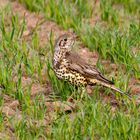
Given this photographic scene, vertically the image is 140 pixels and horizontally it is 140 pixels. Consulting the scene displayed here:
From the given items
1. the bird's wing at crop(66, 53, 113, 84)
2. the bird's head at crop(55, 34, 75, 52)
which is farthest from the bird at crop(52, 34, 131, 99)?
the bird's head at crop(55, 34, 75, 52)

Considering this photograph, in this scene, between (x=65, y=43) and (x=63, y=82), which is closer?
(x=63, y=82)

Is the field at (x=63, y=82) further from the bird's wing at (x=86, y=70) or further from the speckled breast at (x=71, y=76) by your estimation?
the bird's wing at (x=86, y=70)

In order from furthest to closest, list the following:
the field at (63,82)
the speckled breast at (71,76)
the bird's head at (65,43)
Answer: the bird's head at (65,43), the speckled breast at (71,76), the field at (63,82)

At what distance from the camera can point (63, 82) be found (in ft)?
28.3

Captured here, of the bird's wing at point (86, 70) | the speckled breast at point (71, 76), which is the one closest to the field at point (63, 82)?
the speckled breast at point (71, 76)

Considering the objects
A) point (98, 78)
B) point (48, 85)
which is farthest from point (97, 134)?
point (48, 85)

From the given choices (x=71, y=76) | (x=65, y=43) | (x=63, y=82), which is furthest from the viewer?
(x=65, y=43)

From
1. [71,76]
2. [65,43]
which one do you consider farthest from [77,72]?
[65,43]

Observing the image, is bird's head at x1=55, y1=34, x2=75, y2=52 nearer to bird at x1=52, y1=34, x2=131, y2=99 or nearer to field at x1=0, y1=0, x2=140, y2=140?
bird at x1=52, y1=34, x2=131, y2=99

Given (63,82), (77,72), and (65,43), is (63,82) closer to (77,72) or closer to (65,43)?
(77,72)

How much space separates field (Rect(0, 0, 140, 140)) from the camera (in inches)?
297

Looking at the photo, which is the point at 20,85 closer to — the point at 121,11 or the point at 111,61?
the point at 111,61

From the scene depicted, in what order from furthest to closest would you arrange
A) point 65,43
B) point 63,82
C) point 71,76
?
1. point 65,43
2. point 63,82
3. point 71,76

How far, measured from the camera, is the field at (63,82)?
24.8 ft
